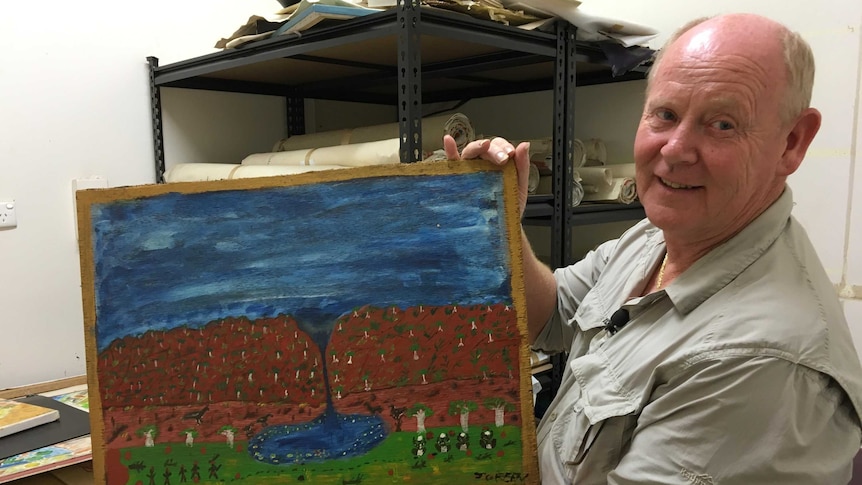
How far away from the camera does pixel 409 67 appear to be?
1.27 meters

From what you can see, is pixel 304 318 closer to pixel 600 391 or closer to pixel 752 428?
pixel 600 391

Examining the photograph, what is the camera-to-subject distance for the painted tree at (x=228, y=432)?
38.5 inches

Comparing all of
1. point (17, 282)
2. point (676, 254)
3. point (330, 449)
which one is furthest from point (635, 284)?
point (17, 282)

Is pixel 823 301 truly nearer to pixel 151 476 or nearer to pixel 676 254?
pixel 676 254

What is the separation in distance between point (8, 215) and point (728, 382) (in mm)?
1691

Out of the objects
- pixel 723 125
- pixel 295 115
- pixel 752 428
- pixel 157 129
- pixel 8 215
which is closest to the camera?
pixel 752 428

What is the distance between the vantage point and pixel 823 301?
87cm

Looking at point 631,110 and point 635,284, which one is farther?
point 631,110

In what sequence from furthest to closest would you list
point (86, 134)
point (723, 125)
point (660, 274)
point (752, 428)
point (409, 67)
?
point (86, 134), point (409, 67), point (660, 274), point (723, 125), point (752, 428)

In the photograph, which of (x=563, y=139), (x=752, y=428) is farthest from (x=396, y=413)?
(x=563, y=139)

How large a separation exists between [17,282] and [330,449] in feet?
3.86

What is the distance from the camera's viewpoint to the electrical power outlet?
162 cm

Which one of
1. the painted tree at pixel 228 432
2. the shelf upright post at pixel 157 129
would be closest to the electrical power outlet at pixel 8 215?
the shelf upright post at pixel 157 129

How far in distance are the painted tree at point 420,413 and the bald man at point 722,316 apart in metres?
0.23
